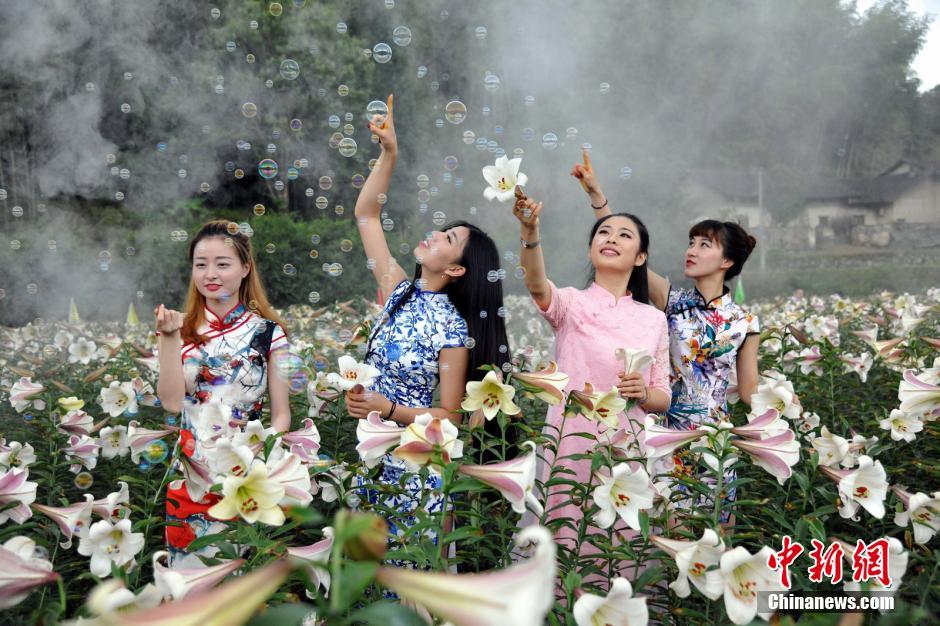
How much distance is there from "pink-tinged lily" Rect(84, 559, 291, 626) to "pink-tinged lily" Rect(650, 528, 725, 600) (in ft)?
2.03

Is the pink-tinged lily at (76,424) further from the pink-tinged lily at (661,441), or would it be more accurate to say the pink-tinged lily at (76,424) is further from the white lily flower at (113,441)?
the pink-tinged lily at (661,441)

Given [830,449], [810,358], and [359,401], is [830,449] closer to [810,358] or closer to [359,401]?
[359,401]

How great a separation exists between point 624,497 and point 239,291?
1.06m

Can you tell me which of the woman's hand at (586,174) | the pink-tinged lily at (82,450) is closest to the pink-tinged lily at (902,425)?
the woman's hand at (586,174)

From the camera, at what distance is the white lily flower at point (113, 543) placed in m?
1.04

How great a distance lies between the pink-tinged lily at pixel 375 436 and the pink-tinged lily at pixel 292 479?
154 millimetres

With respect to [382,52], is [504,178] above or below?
below

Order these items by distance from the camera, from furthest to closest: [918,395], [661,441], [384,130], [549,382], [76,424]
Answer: [384,130] → [76,424] → [918,395] → [549,382] → [661,441]

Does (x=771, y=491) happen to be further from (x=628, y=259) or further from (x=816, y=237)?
(x=816, y=237)

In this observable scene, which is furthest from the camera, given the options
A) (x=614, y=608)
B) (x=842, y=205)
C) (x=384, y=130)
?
(x=842, y=205)

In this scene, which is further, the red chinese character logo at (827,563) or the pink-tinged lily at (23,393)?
the pink-tinged lily at (23,393)

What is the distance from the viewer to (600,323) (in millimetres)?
1979

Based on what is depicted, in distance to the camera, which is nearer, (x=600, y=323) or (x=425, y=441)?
(x=425, y=441)

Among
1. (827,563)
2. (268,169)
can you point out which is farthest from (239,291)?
(268,169)
